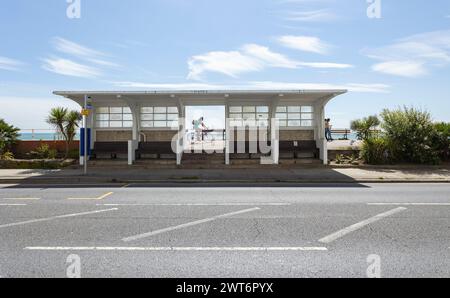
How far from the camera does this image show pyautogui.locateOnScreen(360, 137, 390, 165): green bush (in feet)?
51.0

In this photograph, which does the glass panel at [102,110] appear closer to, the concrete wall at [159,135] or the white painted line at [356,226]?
the concrete wall at [159,135]

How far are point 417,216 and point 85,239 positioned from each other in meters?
6.39

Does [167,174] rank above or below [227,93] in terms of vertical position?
Answer: below

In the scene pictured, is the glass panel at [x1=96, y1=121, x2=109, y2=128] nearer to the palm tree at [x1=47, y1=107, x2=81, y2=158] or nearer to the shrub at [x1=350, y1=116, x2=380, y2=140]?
the palm tree at [x1=47, y1=107, x2=81, y2=158]

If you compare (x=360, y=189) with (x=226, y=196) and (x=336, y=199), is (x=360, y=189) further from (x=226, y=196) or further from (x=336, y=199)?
(x=226, y=196)

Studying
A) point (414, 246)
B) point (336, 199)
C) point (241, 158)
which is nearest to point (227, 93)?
point (241, 158)

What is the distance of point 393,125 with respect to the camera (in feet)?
52.0

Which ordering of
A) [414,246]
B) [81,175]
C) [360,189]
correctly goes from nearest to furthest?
[414,246]
[360,189]
[81,175]

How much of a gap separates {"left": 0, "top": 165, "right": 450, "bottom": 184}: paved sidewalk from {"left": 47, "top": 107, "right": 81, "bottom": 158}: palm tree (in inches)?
154

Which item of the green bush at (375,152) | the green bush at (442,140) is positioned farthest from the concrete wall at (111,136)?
the green bush at (442,140)

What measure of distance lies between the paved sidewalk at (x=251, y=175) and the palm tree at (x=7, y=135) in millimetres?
5046

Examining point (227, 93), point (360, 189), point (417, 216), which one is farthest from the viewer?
point (227, 93)

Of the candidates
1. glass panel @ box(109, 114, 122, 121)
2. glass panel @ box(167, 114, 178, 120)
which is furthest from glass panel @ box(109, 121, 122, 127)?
glass panel @ box(167, 114, 178, 120)

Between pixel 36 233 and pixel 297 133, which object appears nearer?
pixel 36 233
